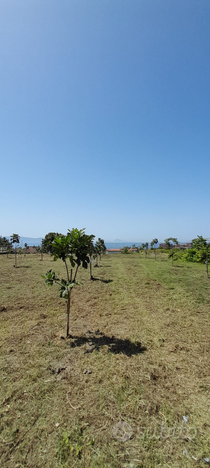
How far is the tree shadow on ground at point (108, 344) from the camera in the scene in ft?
17.9

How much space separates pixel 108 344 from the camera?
582 cm

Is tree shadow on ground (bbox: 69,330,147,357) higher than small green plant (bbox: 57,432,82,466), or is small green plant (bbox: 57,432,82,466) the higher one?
tree shadow on ground (bbox: 69,330,147,357)

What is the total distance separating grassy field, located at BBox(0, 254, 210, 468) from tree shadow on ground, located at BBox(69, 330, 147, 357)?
0.10ft

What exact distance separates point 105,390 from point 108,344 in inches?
73.2

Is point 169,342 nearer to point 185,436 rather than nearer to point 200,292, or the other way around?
point 185,436

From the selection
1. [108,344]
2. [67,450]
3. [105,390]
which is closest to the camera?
[67,450]

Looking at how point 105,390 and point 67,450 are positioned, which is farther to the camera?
point 105,390

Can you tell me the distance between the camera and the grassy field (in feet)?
9.36
